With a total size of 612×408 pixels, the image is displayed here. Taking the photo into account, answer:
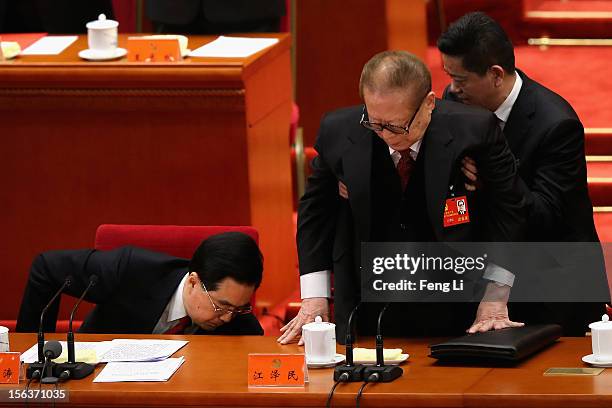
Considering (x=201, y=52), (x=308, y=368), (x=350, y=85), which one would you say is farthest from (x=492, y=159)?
(x=350, y=85)

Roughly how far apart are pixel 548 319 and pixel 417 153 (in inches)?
25.0

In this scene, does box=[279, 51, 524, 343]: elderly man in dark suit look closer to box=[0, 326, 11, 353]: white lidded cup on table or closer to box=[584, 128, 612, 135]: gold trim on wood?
box=[0, 326, 11, 353]: white lidded cup on table

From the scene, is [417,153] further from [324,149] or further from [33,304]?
[33,304]

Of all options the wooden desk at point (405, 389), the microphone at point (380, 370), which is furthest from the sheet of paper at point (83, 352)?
the microphone at point (380, 370)

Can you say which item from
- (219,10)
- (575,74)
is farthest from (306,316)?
(575,74)

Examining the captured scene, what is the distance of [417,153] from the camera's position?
316cm

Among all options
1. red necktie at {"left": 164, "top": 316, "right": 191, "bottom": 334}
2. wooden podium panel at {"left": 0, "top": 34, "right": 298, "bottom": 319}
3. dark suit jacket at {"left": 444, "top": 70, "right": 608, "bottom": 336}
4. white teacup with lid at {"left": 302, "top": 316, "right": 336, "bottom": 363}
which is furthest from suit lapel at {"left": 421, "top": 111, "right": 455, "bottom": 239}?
wooden podium panel at {"left": 0, "top": 34, "right": 298, "bottom": 319}

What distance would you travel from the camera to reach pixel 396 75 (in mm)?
3020

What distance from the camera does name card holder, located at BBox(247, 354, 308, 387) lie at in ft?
9.46

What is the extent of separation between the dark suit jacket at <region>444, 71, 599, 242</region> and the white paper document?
948 millimetres

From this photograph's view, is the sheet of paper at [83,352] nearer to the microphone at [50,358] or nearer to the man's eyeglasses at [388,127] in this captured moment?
the microphone at [50,358]

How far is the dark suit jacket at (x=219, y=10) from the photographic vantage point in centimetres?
521

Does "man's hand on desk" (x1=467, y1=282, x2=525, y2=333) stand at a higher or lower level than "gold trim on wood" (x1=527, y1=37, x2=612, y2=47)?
lower

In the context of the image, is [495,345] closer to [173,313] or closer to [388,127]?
[388,127]
